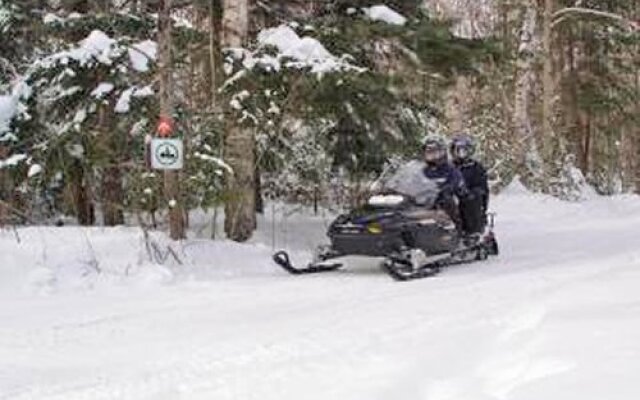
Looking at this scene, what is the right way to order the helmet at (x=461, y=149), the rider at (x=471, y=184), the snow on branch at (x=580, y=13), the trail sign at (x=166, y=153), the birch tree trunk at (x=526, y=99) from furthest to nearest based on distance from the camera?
the snow on branch at (x=580, y=13)
the birch tree trunk at (x=526, y=99)
the helmet at (x=461, y=149)
the rider at (x=471, y=184)
the trail sign at (x=166, y=153)

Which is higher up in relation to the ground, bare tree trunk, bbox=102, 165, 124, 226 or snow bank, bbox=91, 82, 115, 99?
snow bank, bbox=91, 82, 115, 99

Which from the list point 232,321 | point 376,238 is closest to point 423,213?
point 376,238

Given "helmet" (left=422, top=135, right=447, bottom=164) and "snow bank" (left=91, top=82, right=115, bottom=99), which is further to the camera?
"helmet" (left=422, top=135, right=447, bottom=164)

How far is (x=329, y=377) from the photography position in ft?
21.1

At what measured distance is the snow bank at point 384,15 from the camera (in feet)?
42.4

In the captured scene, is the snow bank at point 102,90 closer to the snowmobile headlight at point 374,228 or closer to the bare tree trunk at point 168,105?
the bare tree trunk at point 168,105

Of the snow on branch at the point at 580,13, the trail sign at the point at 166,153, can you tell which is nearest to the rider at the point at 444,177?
the trail sign at the point at 166,153

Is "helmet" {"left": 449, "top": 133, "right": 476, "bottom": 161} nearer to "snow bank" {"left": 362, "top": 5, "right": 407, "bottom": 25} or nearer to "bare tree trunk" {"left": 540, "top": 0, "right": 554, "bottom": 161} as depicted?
"snow bank" {"left": 362, "top": 5, "right": 407, "bottom": 25}

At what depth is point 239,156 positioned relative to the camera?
1316 cm

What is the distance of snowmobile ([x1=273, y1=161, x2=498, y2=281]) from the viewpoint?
11.4m

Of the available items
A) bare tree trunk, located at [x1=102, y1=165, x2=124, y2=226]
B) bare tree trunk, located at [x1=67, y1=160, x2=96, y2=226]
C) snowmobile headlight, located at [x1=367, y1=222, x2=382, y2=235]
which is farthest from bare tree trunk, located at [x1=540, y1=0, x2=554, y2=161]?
snowmobile headlight, located at [x1=367, y1=222, x2=382, y2=235]

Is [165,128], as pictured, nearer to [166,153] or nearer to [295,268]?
[166,153]

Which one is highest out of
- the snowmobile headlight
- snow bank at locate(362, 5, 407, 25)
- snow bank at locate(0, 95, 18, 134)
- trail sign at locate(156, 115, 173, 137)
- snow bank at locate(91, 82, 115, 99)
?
snow bank at locate(362, 5, 407, 25)

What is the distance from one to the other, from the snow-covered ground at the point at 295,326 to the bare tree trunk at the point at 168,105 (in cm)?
33
